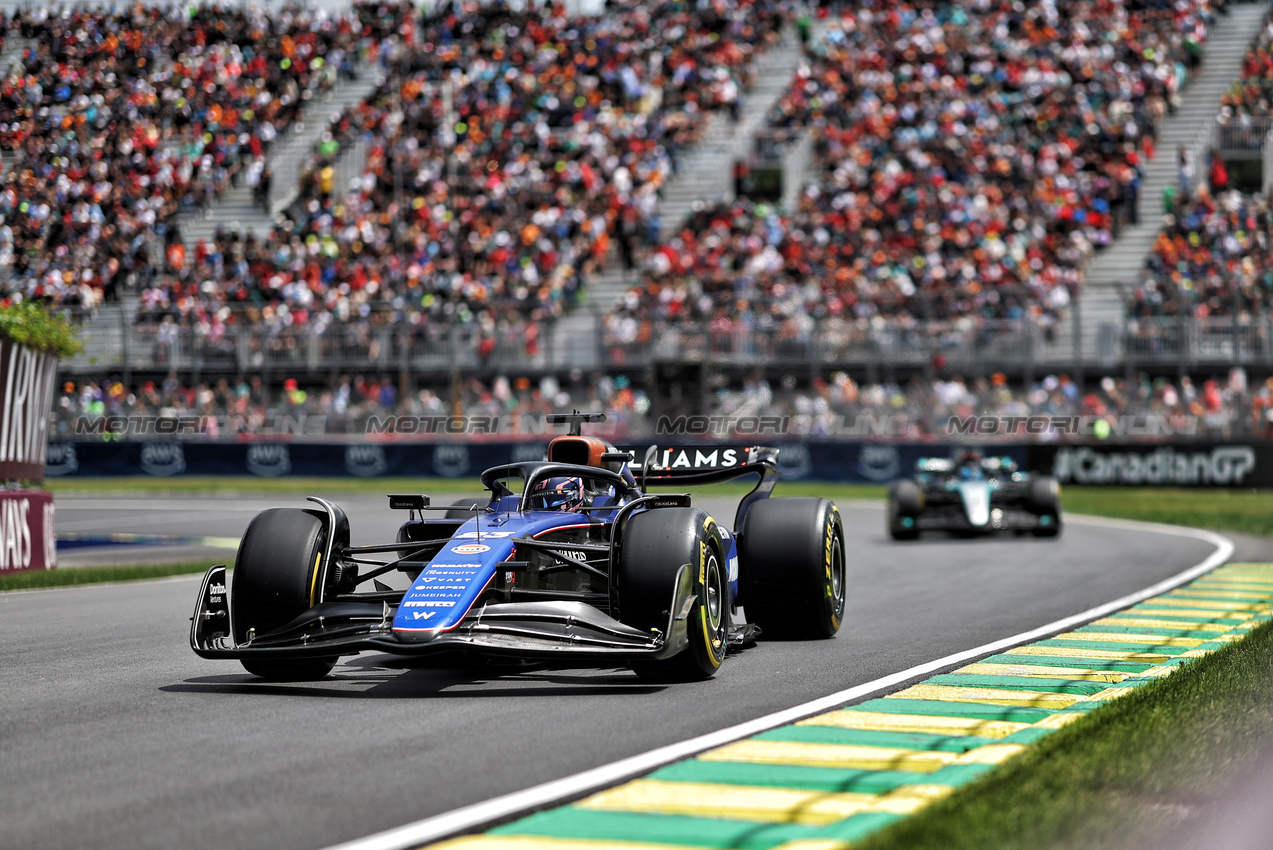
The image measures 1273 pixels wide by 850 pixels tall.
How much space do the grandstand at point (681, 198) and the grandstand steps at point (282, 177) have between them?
0.30ft

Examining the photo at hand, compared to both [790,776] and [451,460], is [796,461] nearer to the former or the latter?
[451,460]

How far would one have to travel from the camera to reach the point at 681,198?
3656cm

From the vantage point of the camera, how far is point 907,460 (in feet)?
101

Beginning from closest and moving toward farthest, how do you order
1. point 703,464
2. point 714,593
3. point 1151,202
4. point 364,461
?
1. point 714,593
2. point 703,464
3. point 364,461
4. point 1151,202

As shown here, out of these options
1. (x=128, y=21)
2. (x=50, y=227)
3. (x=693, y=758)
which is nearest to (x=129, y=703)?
(x=693, y=758)

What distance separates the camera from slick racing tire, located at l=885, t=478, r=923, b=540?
63.8 feet

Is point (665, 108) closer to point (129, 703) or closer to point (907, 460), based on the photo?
point (907, 460)

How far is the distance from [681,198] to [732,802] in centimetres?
3215

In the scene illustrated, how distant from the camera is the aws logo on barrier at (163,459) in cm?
3444

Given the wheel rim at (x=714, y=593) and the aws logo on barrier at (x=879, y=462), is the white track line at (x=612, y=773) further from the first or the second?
the aws logo on barrier at (x=879, y=462)

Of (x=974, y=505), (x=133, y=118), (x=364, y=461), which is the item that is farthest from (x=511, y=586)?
(x=364, y=461)

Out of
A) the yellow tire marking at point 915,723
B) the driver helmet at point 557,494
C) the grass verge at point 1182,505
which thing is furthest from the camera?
the grass verge at point 1182,505

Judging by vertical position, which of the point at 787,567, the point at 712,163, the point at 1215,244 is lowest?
the point at 787,567

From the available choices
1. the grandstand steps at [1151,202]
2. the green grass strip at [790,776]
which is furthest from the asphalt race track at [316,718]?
the grandstand steps at [1151,202]
